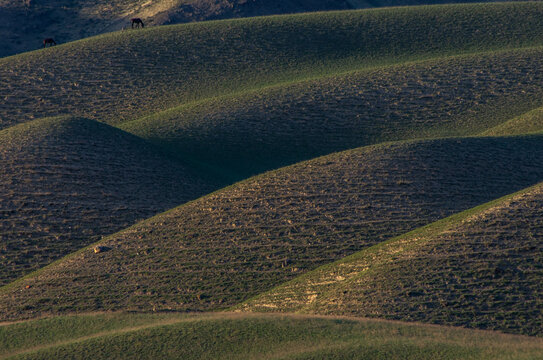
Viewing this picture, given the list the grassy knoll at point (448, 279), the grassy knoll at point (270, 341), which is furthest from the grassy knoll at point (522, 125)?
the grassy knoll at point (270, 341)

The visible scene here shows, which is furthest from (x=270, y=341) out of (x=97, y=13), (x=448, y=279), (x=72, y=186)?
(x=97, y=13)

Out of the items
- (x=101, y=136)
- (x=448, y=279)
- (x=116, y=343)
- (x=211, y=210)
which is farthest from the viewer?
(x=101, y=136)

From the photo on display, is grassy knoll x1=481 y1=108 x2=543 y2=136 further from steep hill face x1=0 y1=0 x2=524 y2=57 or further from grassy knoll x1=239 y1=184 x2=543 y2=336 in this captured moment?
steep hill face x1=0 y1=0 x2=524 y2=57

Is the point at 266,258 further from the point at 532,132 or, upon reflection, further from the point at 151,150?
the point at 532,132

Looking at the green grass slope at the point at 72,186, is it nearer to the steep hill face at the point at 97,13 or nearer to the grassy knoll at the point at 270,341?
the grassy knoll at the point at 270,341

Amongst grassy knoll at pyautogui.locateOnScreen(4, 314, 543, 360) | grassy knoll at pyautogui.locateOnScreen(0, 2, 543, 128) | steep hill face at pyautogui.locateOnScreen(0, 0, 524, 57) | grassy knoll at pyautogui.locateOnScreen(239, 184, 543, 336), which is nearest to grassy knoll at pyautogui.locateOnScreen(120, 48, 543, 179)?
grassy knoll at pyautogui.locateOnScreen(0, 2, 543, 128)

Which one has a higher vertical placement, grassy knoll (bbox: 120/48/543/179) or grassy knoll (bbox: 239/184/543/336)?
grassy knoll (bbox: 120/48/543/179)

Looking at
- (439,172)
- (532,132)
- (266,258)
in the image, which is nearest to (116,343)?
(266,258)
